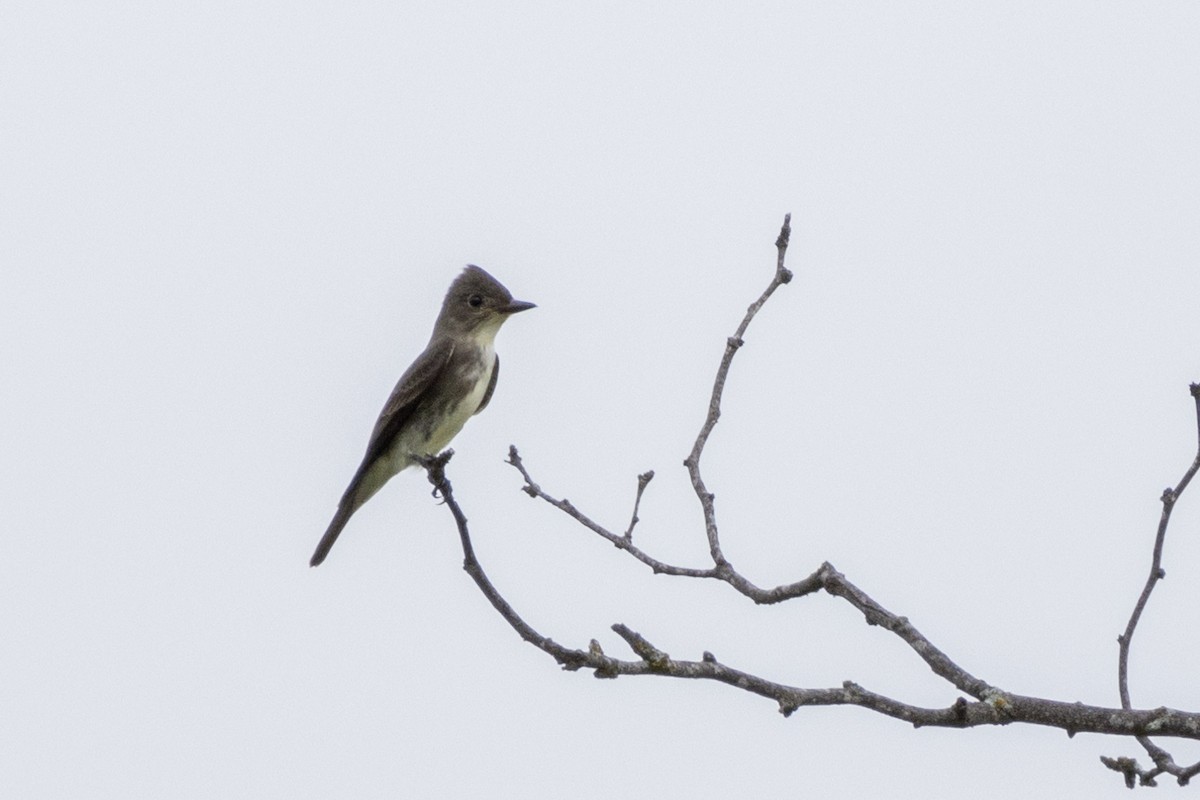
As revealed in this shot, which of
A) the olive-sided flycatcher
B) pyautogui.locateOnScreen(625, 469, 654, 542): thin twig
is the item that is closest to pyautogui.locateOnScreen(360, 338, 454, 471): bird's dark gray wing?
the olive-sided flycatcher

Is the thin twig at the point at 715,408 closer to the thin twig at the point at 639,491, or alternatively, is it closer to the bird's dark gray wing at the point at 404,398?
the thin twig at the point at 639,491

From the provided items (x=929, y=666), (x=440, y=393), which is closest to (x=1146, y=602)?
(x=929, y=666)

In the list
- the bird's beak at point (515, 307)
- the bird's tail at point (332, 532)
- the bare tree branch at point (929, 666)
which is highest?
the bird's beak at point (515, 307)

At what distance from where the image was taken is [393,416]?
9453 millimetres

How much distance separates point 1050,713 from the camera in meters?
4.00

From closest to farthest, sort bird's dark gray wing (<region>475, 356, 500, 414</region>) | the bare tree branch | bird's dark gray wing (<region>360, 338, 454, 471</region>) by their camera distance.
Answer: the bare tree branch < bird's dark gray wing (<region>360, 338, 454, 471</region>) < bird's dark gray wing (<region>475, 356, 500, 414</region>)

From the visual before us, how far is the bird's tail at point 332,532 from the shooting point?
9.71m

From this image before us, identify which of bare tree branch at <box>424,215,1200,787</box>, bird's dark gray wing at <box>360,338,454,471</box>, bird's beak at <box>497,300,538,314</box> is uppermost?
bird's beak at <box>497,300,538,314</box>

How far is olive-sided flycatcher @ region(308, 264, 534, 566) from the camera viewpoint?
31.2ft

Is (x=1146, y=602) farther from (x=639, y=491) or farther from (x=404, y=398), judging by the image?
(x=404, y=398)

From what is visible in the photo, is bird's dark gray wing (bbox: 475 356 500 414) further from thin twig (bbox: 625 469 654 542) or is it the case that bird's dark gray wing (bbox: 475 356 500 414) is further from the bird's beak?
thin twig (bbox: 625 469 654 542)

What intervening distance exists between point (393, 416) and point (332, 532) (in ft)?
2.87

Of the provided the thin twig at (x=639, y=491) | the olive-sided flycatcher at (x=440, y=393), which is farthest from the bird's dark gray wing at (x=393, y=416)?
the thin twig at (x=639, y=491)

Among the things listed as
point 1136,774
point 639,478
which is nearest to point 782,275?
point 639,478
